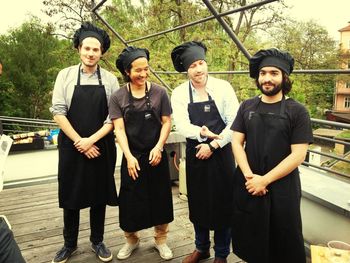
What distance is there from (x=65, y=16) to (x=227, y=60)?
601 centimetres

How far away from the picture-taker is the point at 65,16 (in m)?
10.7

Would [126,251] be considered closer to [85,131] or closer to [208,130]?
[85,131]

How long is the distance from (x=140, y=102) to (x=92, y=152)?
0.44 metres

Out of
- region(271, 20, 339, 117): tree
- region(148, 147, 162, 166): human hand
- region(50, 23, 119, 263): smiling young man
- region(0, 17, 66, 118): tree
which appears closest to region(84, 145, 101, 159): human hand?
region(50, 23, 119, 263): smiling young man

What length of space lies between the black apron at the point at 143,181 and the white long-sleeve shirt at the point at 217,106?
0.57ft

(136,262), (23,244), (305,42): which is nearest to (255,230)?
(136,262)

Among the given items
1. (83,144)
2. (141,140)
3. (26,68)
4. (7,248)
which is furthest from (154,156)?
(26,68)

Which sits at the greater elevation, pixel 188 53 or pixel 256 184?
pixel 188 53

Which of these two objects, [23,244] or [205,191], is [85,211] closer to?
[23,244]

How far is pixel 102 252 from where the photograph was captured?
7.06ft

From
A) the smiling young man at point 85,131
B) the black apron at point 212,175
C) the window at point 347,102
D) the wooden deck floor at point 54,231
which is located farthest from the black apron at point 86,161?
the window at point 347,102

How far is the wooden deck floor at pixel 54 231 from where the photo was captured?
7.27 ft

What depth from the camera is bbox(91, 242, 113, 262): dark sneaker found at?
2.13 metres

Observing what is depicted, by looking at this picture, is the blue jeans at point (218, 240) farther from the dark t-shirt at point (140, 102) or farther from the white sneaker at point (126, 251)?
the dark t-shirt at point (140, 102)
